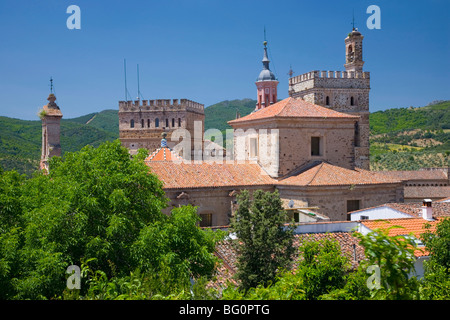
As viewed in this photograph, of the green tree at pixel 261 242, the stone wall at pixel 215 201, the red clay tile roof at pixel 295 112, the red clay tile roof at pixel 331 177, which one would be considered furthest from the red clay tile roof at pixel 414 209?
the green tree at pixel 261 242

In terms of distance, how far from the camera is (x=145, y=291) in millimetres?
8555

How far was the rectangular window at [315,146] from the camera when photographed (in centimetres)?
2451

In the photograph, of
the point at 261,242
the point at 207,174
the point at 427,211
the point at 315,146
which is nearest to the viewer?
the point at 261,242

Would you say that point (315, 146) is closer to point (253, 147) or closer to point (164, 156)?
point (253, 147)

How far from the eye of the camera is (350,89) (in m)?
47.8

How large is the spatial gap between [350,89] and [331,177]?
27594 millimetres

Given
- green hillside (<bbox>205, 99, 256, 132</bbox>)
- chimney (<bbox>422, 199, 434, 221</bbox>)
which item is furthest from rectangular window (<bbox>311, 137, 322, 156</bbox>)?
green hillside (<bbox>205, 99, 256, 132</bbox>)

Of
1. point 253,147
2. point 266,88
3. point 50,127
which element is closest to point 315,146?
point 253,147

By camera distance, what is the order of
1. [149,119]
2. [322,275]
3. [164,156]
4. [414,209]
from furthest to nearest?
[149,119]
[164,156]
[414,209]
[322,275]

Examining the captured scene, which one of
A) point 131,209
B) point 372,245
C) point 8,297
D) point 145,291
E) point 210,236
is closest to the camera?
point 372,245
